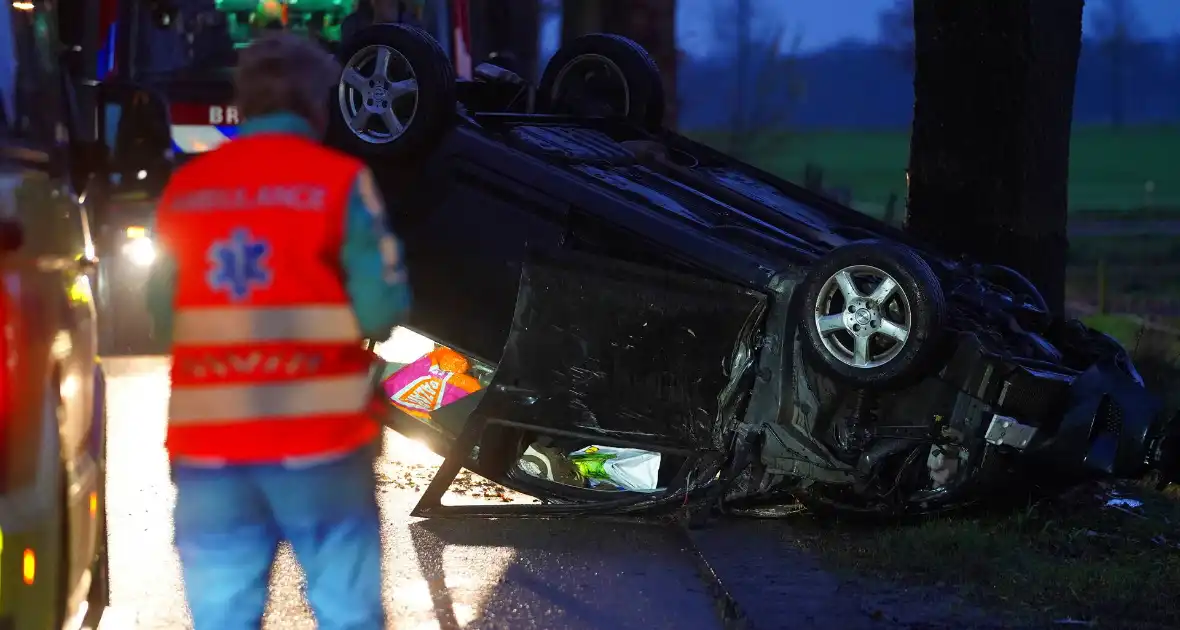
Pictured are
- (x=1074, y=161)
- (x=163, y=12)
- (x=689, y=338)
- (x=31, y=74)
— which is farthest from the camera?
(x=1074, y=161)

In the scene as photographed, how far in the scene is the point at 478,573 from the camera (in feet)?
18.2

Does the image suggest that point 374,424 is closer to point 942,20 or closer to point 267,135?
point 267,135

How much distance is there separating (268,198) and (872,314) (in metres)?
2.65

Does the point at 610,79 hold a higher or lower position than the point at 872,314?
higher

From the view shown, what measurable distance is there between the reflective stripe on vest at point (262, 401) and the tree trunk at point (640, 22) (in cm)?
1223

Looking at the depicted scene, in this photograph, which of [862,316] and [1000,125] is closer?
[862,316]

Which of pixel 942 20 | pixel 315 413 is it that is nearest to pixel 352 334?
pixel 315 413

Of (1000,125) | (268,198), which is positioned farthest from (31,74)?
(1000,125)

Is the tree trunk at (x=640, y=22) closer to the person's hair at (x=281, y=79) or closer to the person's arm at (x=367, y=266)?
the person's hair at (x=281, y=79)

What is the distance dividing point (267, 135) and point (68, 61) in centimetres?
157

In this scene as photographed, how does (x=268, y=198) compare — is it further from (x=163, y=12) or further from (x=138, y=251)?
(x=163, y=12)

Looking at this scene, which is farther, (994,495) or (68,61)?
(994,495)

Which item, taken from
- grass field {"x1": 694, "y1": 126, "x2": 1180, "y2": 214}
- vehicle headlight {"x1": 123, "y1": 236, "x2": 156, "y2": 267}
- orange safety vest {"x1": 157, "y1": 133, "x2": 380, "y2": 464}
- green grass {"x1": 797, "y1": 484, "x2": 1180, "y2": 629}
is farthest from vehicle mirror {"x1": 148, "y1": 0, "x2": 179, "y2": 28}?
grass field {"x1": 694, "y1": 126, "x2": 1180, "y2": 214}

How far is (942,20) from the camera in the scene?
25.2 feet
